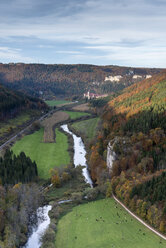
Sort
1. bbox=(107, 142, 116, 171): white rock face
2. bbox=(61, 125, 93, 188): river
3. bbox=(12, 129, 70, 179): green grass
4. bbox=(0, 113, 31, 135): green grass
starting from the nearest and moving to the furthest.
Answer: bbox=(107, 142, 116, 171): white rock face → bbox=(61, 125, 93, 188): river → bbox=(12, 129, 70, 179): green grass → bbox=(0, 113, 31, 135): green grass

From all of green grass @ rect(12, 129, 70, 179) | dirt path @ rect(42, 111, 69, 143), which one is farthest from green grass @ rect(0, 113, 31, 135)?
green grass @ rect(12, 129, 70, 179)

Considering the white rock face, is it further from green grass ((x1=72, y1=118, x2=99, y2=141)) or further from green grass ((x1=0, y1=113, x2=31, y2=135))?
green grass ((x1=0, y1=113, x2=31, y2=135))

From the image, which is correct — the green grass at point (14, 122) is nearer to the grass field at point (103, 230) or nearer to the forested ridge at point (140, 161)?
the forested ridge at point (140, 161)

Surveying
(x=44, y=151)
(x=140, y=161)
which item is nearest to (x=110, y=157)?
(x=140, y=161)

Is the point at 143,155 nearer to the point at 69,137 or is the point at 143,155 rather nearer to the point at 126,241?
the point at 126,241

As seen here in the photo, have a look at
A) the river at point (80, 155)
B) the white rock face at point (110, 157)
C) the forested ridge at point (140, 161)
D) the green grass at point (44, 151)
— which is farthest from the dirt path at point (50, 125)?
the white rock face at point (110, 157)
